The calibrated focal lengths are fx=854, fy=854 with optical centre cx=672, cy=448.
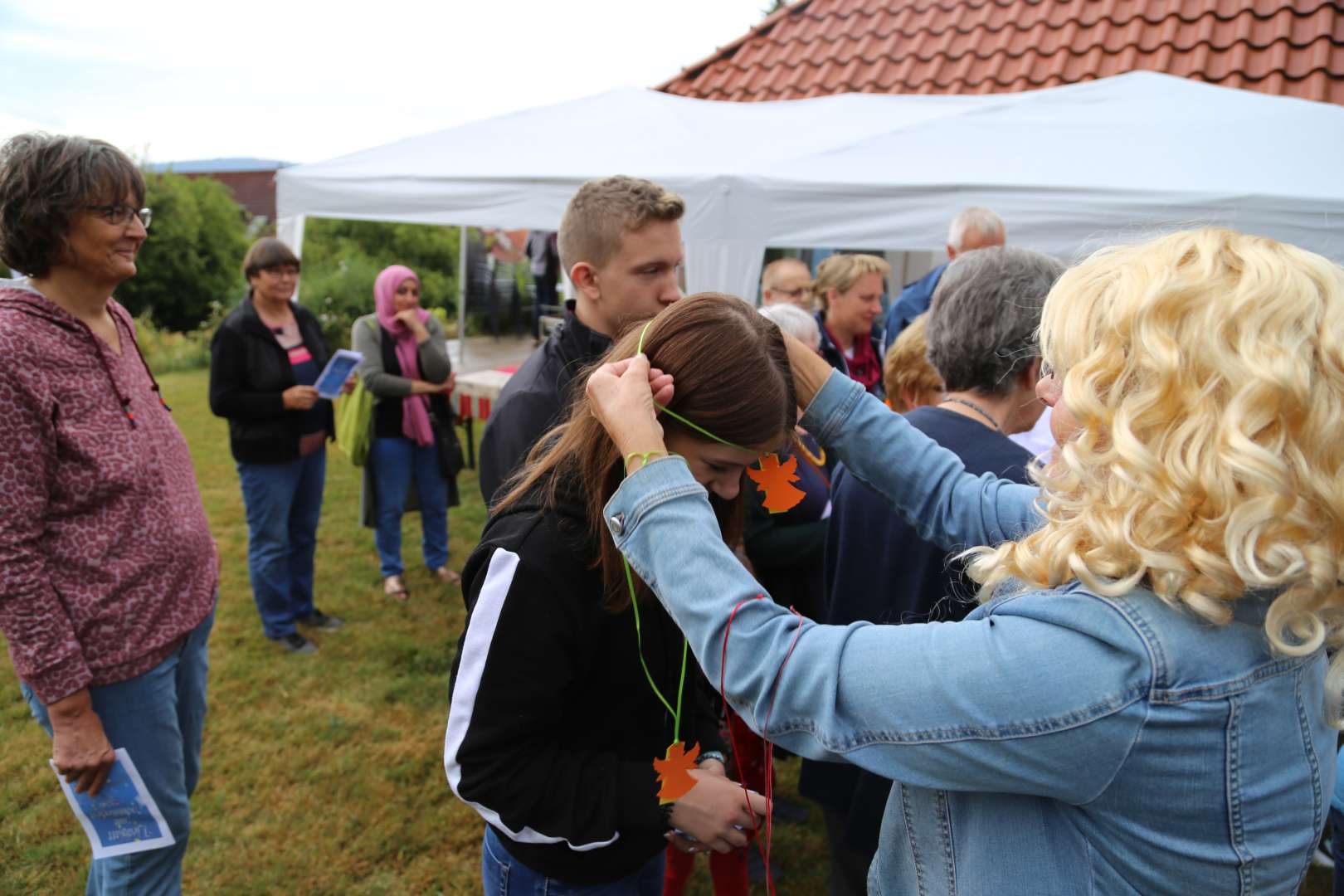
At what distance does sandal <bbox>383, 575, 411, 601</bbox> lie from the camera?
482cm

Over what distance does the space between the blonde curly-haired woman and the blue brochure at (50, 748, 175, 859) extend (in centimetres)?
137

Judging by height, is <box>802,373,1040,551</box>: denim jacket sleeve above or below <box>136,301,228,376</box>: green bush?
above

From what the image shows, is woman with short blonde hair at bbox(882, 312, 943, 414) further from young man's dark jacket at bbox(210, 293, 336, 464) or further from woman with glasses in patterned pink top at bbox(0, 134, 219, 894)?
young man's dark jacket at bbox(210, 293, 336, 464)

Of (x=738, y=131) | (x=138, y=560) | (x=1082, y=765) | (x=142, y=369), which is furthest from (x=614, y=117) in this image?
(x=1082, y=765)

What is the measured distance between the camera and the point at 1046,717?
2.67ft

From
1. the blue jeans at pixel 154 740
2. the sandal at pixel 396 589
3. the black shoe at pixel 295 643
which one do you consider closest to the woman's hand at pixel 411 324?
the sandal at pixel 396 589

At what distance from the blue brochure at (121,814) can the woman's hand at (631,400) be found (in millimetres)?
1369

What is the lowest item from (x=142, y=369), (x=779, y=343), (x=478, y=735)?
(x=478, y=735)

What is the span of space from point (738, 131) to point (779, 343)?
14.8 ft

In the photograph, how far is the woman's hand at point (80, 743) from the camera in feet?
5.29

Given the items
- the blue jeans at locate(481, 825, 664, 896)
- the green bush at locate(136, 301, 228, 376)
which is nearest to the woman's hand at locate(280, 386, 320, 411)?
the blue jeans at locate(481, 825, 664, 896)

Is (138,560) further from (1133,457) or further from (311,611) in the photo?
(311,611)

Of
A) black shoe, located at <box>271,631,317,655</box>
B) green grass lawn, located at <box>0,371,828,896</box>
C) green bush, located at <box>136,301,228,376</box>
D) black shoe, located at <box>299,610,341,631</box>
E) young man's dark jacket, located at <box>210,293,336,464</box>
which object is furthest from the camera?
green bush, located at <box>136,301,228,376</box>

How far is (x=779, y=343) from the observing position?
130cm
